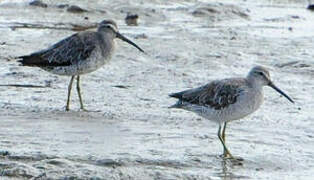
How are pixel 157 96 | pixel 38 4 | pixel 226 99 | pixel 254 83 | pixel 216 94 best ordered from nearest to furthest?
pixel 226 99
pixel 216 94
pixel 254 83
pixel 157 96
pixel 38 4

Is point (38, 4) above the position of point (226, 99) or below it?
above

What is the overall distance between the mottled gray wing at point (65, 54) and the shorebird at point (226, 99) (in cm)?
253

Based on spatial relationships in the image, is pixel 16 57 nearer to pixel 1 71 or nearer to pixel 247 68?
pixel 1 71

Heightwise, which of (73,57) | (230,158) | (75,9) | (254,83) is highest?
(75,9)

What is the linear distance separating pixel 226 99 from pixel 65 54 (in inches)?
132

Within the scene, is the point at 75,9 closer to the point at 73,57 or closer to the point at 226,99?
the point at 73,57

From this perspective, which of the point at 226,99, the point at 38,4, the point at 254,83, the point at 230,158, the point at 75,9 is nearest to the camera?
the point at 230,158

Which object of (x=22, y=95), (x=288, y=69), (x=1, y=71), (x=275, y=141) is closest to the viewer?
(x=275, y=141)

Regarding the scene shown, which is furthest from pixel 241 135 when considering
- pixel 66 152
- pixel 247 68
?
pixel 247 68

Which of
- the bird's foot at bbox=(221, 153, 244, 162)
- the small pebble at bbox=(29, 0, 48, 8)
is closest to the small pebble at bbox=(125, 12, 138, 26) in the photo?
the small pebble at bbox=(29, 0, 48, 8)

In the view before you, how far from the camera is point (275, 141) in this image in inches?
481

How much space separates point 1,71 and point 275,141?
5.07 meters

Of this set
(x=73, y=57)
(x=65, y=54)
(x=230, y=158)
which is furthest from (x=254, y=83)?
(x=65, y=54)

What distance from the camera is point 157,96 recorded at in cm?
1433
